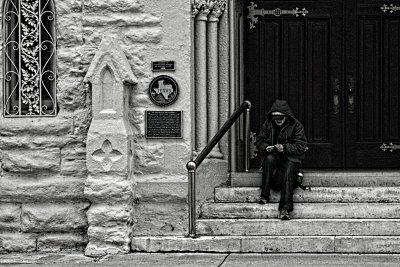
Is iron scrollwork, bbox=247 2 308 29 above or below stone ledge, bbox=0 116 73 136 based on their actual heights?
above

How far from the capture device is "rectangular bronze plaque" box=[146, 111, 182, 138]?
38.1ft

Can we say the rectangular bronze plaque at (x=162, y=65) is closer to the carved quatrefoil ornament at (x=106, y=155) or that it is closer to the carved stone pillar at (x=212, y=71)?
the carved stone pillar at (x=212, y=71)

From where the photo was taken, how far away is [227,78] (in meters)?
12.6

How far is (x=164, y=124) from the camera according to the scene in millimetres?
11625

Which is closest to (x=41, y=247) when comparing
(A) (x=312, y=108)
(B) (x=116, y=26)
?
(B) (x=116, y=26)

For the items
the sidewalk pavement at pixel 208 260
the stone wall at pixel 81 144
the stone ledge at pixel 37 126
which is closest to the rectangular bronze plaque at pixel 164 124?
the stone wall at pixel 81 144

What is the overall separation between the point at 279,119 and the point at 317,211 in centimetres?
119

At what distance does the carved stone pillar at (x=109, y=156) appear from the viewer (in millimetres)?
11359

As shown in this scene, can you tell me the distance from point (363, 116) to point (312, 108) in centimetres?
70

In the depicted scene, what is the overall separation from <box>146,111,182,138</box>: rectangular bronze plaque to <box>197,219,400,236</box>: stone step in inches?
42.6

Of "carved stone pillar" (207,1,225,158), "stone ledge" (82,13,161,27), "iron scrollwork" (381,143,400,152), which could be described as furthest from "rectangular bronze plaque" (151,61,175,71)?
"iron scrollwork" (381,143,400,152)

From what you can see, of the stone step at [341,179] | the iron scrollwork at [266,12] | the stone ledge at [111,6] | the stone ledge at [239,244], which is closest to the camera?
the stone ledge at [239,244]

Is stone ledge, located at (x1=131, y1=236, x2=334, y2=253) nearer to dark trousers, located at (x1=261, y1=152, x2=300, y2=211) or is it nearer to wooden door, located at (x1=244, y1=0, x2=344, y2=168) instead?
dark trousers, located at (x1=261, y1=152, x2=300, y2=211)

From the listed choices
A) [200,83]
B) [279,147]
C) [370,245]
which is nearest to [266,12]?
[200,83]
